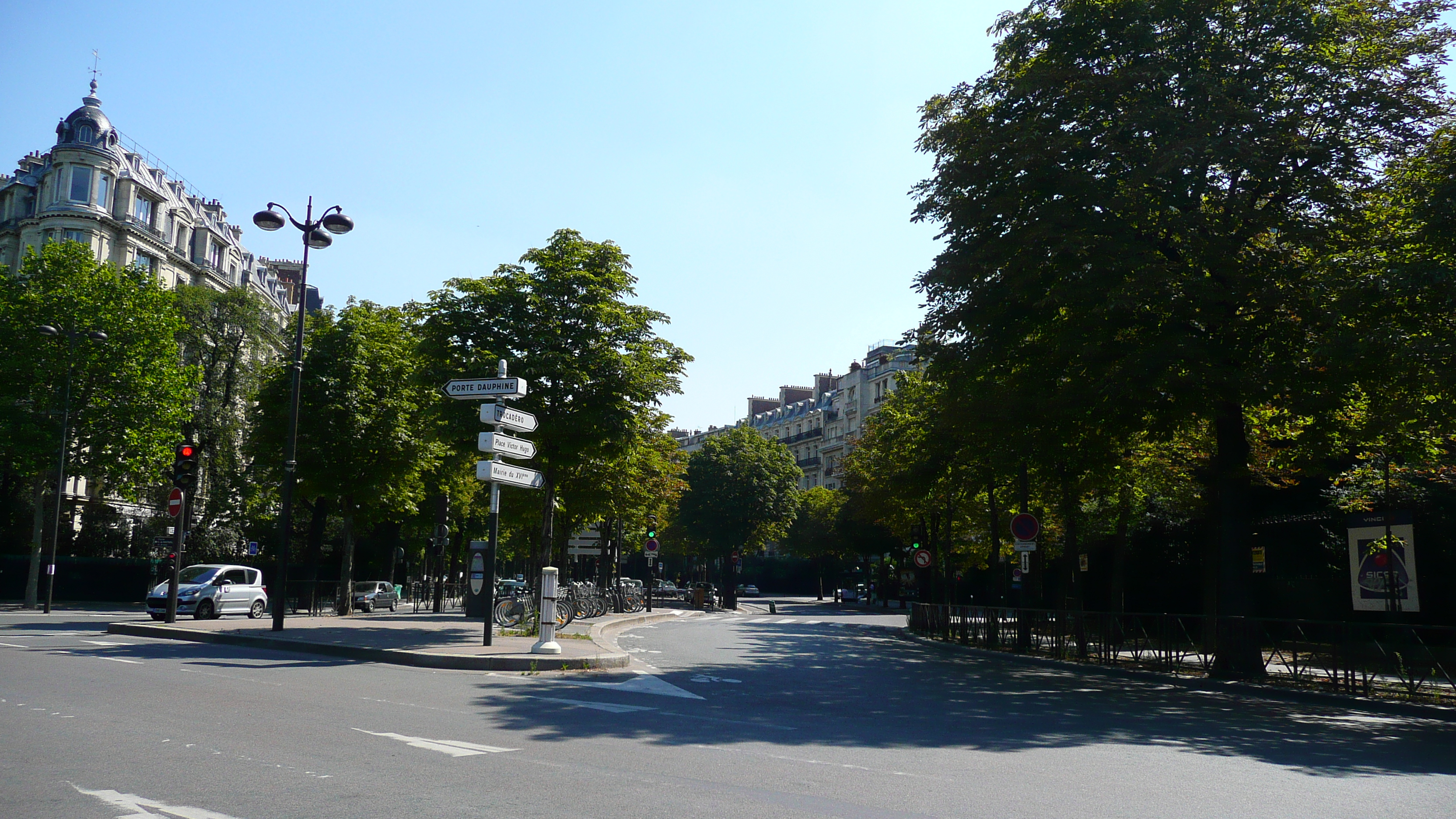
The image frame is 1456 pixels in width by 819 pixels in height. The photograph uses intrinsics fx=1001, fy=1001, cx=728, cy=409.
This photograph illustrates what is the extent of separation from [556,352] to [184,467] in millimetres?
8776

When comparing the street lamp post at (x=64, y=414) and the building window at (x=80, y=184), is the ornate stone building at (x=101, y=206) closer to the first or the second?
the building window at (x=80, y=184)

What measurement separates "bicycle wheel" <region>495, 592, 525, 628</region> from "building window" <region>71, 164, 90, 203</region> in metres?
44.6

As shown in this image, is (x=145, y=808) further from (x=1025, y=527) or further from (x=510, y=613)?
(x=1025, y=527)

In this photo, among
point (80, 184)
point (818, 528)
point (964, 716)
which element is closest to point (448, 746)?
point (964, 716)

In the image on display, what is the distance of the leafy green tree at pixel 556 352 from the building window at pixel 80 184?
140ft

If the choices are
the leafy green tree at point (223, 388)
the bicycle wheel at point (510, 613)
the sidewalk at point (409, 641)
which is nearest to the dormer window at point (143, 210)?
the leafy green tree at point (223, 388)

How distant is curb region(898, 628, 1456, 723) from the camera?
46.6 feet

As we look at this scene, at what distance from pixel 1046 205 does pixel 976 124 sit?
261cm

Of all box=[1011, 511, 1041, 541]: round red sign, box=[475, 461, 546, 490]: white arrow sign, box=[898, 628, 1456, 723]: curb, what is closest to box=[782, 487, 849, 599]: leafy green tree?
box=[1011, 511, 1041, 541]: round red sign

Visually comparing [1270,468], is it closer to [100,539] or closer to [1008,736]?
[1008,736]

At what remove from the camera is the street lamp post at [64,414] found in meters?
33.0

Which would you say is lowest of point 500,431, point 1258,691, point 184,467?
point 1258,691

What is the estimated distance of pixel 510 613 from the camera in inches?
976

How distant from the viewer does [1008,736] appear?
9977 mm
